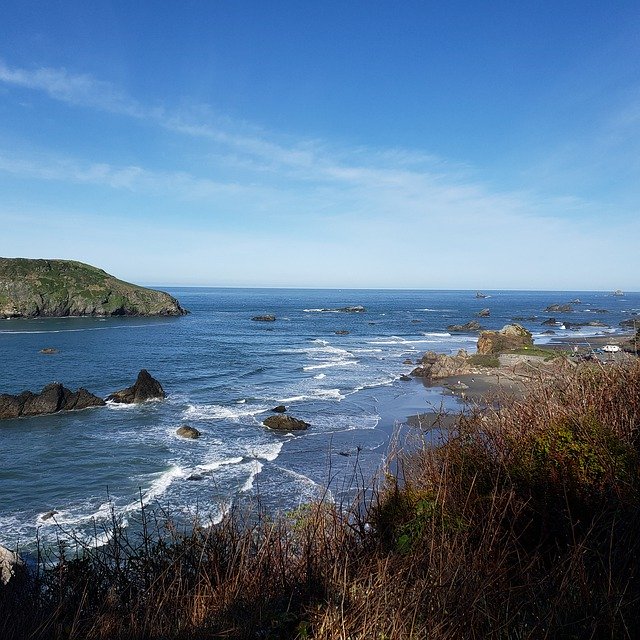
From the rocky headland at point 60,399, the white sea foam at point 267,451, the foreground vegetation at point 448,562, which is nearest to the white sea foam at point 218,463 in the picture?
the white sea foam at point 267,451

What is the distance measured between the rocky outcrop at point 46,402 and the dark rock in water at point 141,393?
1.26 metres

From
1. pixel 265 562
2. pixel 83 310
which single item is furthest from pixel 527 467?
pixel 83 310

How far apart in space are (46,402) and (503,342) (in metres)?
40.3

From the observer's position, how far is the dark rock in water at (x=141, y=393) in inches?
1271

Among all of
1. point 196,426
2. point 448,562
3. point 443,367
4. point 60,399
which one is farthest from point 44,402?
point 448,562

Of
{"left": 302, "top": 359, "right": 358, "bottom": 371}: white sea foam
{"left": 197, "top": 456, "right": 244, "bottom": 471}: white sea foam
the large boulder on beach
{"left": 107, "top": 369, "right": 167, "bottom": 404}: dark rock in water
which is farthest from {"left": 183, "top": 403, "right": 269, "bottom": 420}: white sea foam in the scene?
the large boulder on beach

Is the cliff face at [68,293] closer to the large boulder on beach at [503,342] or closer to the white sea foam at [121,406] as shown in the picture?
the white sea foam at [121,406]

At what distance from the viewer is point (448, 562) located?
4113 millimetres

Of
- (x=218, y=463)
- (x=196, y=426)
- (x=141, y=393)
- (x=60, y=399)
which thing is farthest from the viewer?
(x=141, y=393)

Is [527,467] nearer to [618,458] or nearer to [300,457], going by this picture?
[618,458]

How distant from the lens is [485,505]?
5789 mm

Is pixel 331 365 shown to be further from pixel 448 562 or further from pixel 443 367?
pixel 448 562

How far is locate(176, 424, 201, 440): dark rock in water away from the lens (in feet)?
82.2

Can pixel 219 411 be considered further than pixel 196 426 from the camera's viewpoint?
Yes
